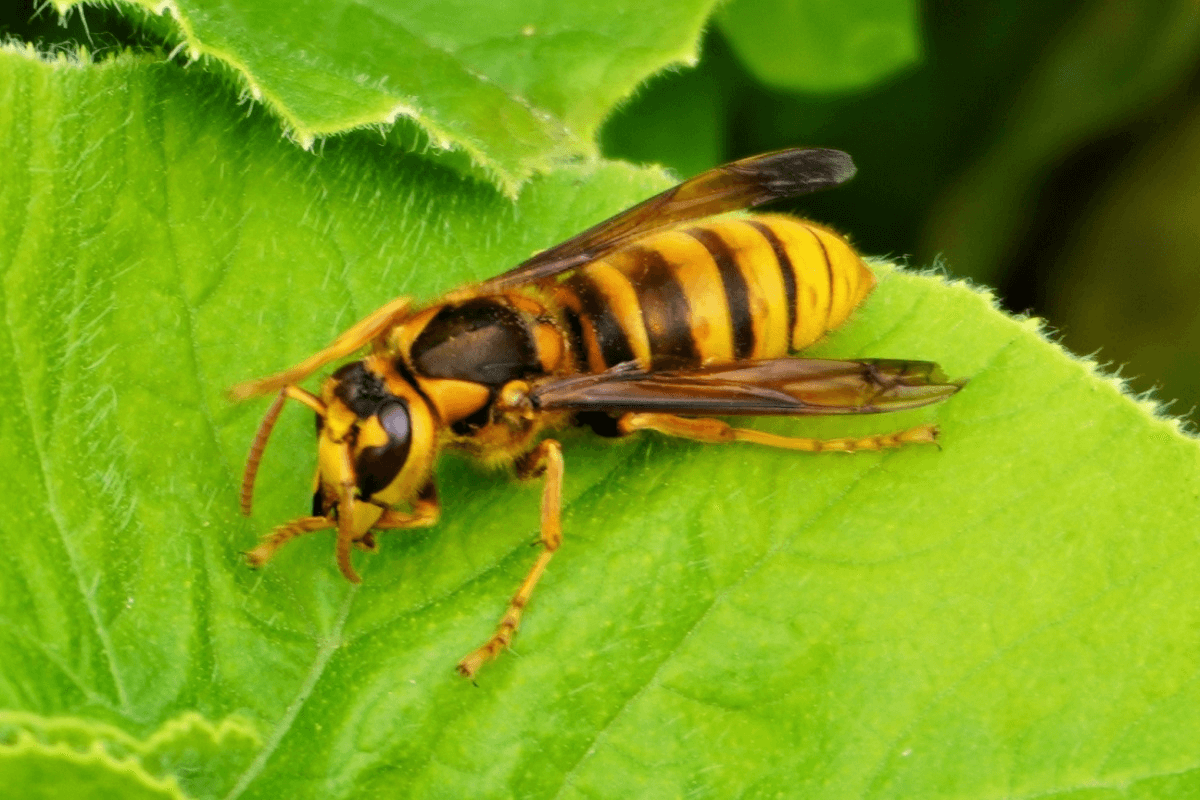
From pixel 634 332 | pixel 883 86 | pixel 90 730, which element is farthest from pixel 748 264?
pixel 883 86

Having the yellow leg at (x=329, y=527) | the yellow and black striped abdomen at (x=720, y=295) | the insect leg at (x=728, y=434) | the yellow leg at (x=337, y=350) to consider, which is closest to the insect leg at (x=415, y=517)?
the yellow leg at (x=329, y=527)

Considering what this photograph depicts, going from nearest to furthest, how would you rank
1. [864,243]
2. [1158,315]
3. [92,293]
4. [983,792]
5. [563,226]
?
[983,792], [92,293], [563,226], [864,243], [1158,315]

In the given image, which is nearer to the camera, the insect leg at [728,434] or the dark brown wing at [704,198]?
the insect leg at [728,434]

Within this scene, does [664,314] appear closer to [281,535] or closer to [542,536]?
[542,536]

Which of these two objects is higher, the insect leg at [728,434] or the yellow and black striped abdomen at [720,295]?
the yellow and black striped abdomen at [720,295]

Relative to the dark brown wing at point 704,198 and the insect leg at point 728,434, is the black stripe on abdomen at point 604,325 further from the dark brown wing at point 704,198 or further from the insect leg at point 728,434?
the insect leg at point 728,434

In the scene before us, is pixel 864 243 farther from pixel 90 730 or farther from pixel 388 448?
pixel 90 730

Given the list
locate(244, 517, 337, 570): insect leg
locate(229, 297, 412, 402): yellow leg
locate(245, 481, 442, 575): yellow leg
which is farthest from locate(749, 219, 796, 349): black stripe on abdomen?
locate(244, 517, 337, 570): insect leg
